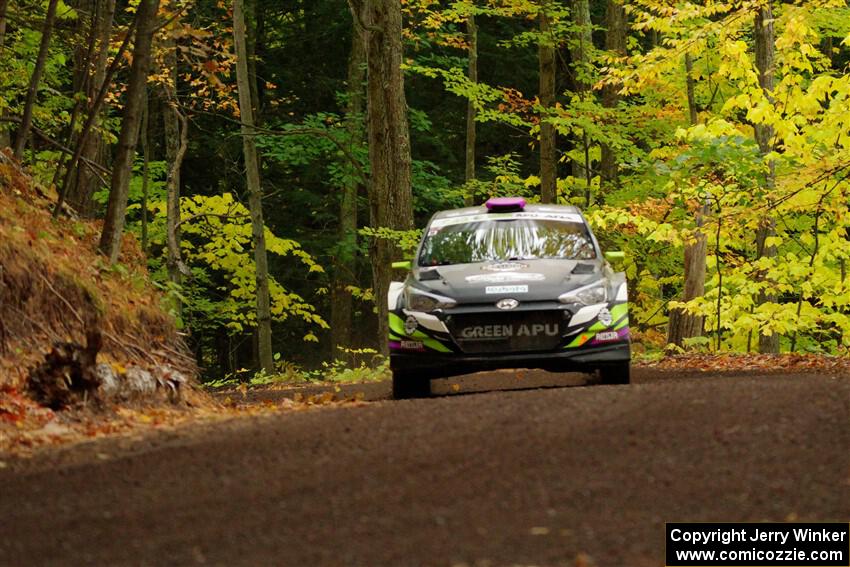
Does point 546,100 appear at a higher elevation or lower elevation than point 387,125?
higher

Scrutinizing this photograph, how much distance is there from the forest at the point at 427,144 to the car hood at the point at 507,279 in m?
3.47

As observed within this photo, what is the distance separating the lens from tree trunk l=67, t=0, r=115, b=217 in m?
15.4

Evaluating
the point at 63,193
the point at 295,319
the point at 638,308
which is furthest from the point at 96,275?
the point at 295,319

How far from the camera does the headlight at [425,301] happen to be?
11156mm

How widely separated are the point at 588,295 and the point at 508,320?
30.5 inches

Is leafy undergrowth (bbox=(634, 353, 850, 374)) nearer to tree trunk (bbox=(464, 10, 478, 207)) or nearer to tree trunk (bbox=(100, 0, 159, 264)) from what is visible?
tree trunk (bbox=(100, 0, 159, 264))

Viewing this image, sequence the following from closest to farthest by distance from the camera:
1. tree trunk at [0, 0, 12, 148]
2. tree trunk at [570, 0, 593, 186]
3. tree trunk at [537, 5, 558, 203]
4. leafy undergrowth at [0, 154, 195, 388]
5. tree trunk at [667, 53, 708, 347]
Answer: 1. leafy undergrowth at [0, 154, 195, 388]
2. tree trunk at [0, 0, 12, 148]
3. tree trunk at [667, 53, 708, 347]
4. tree trunk at [537, 5, 558, 203]
5. tree trunk at [570, 0, 593, 186]

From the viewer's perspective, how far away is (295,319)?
38531mm

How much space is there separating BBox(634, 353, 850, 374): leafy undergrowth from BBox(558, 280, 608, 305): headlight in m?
3.86

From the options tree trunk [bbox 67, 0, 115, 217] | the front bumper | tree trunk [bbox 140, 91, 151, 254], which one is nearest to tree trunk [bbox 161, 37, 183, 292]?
tree trunk [bbox 140, 91, 151, 254]

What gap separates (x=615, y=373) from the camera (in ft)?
38.2

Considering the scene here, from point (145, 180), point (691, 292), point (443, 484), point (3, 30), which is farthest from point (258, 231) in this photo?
point (443, 484)

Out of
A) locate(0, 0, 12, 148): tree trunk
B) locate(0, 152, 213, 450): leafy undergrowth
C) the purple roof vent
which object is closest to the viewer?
locate(0, 152, 213, 450): leafy undergrowth

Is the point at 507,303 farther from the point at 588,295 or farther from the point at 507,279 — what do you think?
the point at 588,295
